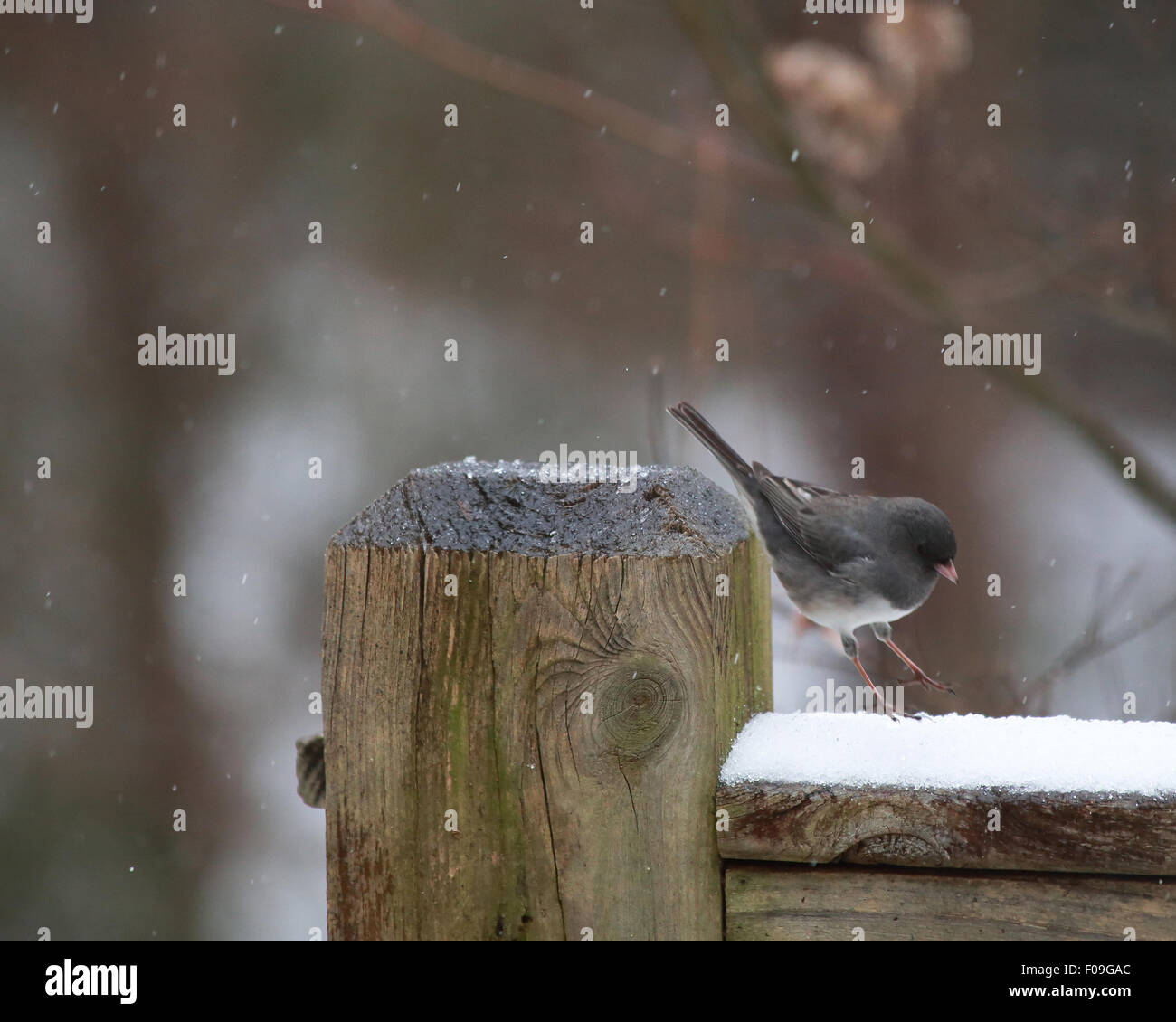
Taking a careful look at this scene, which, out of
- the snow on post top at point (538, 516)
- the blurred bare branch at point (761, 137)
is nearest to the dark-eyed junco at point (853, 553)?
the blurred bare branch at point (761, 137)

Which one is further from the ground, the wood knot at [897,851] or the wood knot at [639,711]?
the wood knot at [639,711]

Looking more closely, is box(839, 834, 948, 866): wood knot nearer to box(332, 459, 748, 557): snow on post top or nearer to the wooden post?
the wooden post

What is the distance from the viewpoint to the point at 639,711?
116 centimetres

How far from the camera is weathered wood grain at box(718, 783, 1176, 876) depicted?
1043 millimetres

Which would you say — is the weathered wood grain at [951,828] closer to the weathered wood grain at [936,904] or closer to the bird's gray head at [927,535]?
the weathered wood grain at [936,904]

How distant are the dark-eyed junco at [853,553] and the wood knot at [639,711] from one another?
1.12m

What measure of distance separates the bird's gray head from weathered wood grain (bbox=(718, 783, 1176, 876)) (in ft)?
3.58

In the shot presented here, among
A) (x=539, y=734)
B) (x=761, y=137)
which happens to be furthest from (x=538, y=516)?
(x=761, y=137)

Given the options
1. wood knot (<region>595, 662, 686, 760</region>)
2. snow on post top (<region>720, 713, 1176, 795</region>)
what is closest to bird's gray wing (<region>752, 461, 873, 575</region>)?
snow on post top (<region>720, 713, 1176, 795</region>)

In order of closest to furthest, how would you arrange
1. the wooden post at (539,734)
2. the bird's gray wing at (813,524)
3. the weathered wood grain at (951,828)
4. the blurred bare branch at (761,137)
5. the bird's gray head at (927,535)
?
the weathered wood grain at (951,828), the wooden post at (539,734), the blurred bare branch at (761,137), the bird's gray head at (927,535), the bird's gray wing at (813,524)

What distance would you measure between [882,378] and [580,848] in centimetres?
342

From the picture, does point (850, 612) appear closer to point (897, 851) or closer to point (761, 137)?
point (761, 137)

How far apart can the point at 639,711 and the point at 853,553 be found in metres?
1.17

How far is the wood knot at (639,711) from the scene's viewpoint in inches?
45.4
